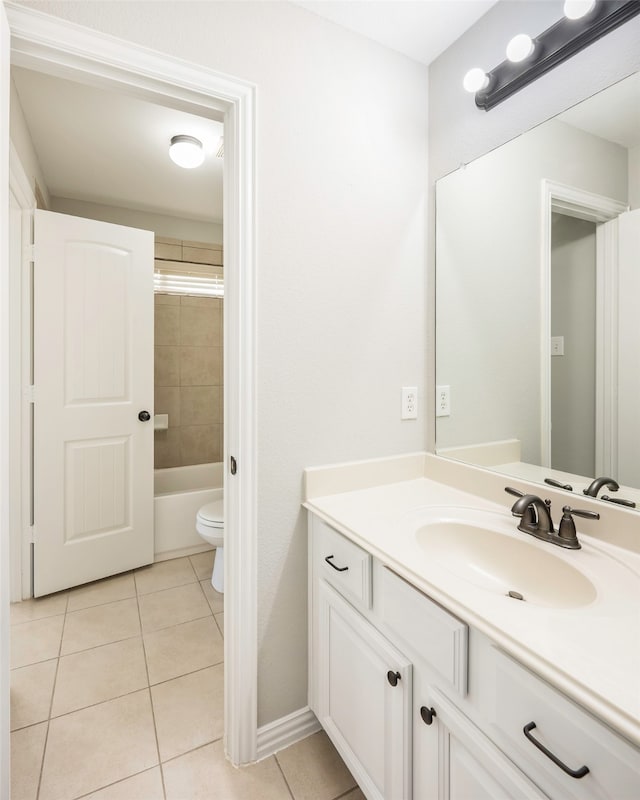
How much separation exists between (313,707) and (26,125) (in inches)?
112

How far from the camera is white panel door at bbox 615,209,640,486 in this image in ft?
3.32

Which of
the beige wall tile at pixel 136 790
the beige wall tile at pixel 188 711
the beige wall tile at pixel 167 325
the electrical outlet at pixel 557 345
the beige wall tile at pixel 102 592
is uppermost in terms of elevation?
the beige wall tile at pixel 167 325

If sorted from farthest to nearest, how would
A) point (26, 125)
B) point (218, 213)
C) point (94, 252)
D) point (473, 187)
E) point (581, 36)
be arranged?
point (218, 213) < point (94, 252) < point (26, 125) < point (473, 187) < point (581, 36)

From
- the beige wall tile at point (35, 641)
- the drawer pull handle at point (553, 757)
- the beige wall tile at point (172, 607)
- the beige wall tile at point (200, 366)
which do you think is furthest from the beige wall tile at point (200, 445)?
the drawer pull handle at point (553, 757)

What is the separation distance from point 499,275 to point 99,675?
2172mm

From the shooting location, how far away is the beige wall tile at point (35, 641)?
69.5 inches

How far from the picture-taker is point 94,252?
2.33 metres

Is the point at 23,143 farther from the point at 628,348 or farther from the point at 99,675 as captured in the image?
the point at 628,348

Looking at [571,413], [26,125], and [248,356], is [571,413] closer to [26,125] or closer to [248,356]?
[248,356]

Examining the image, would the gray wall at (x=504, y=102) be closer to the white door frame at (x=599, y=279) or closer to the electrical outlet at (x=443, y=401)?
the electrical outlet at (x=443, y=401)

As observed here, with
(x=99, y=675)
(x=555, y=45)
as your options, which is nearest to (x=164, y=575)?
(x=99, y=675)

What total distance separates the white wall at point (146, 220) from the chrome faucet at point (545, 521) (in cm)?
321

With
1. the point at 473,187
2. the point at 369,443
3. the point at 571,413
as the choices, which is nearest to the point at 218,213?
the point at 473,187

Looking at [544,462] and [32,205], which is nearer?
[544,462]
